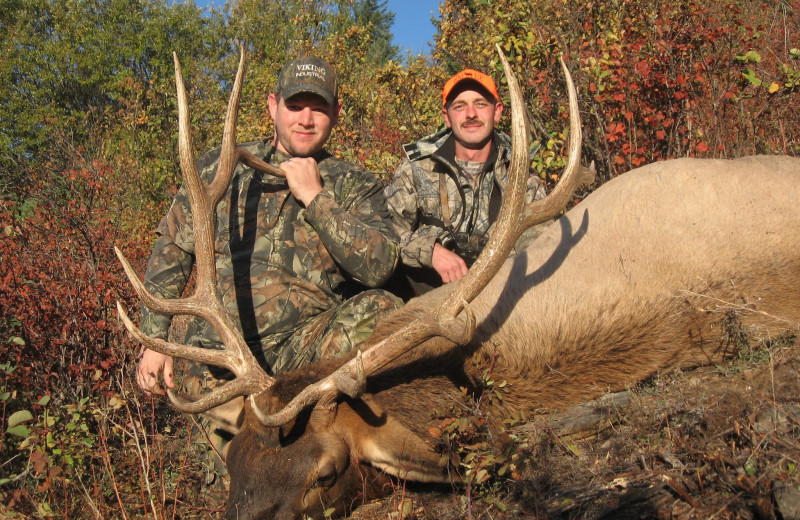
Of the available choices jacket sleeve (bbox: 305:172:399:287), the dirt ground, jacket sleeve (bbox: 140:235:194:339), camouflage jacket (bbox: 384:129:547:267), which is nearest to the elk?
the dirt ground

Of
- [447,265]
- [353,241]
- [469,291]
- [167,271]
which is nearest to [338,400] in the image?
[469,291]

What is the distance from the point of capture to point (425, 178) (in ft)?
18.7

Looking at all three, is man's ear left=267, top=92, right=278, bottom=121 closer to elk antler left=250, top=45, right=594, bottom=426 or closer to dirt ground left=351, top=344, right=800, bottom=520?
elk antler left=250, top=45, right=594, bottom=426

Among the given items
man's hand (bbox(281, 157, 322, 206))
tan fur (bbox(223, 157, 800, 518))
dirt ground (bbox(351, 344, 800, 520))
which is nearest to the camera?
dirt ground (bbox(351, 344, 800, 520))

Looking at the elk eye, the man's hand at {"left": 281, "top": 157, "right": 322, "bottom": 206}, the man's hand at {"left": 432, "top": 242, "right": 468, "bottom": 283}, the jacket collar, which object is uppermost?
the jacket collar

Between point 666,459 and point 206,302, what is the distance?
2335 millimetres

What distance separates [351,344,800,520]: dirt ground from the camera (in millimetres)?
2434

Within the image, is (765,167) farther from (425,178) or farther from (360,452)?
(360,452)

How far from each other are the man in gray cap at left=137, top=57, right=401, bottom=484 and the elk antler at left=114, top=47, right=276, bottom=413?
580mm

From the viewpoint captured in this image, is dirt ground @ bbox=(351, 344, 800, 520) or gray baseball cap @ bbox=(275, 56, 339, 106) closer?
dirt ground @ bbox=(351, 344, 800, 520)

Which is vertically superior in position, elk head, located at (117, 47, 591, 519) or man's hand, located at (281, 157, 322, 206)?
man's hand, located at (281, 157, 322, 206)

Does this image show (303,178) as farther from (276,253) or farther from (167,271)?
(167,271)

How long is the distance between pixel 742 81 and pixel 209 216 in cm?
449

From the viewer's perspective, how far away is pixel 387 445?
3387mm
